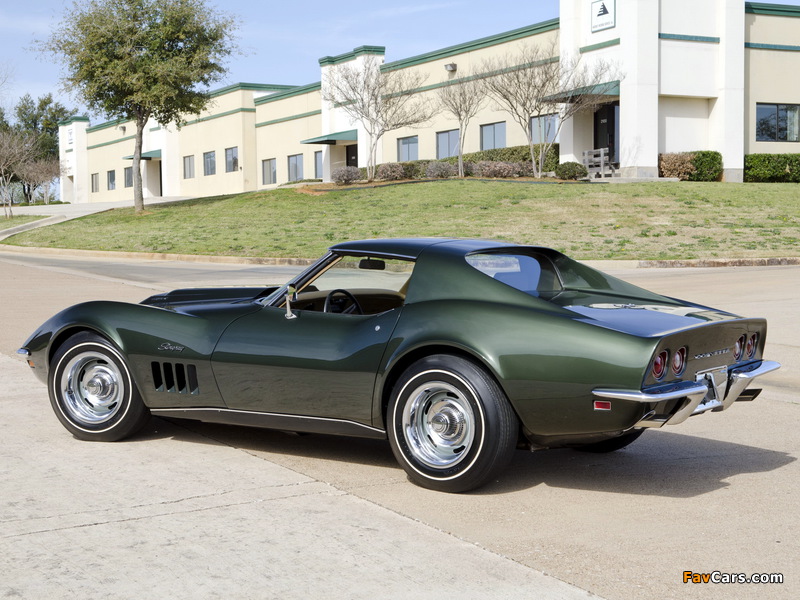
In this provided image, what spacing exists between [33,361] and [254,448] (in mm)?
1571

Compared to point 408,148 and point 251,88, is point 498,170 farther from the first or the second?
point 251,88

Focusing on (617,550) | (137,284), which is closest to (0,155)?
(137,284)

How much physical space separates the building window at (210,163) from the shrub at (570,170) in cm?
3255

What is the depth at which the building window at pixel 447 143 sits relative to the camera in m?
47.4

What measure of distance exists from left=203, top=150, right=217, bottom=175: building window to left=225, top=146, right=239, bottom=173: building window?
5.28 feet

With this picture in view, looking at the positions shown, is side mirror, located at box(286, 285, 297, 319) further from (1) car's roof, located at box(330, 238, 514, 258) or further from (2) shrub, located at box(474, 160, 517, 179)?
(2) shrub, located at box(474, 160, 517, 179)

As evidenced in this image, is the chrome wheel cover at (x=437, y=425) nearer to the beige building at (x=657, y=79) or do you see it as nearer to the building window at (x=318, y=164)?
the beige building at (x=657, y=79)

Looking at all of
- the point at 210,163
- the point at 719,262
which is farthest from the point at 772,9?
the point at 210,163

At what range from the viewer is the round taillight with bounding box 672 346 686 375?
472 cm

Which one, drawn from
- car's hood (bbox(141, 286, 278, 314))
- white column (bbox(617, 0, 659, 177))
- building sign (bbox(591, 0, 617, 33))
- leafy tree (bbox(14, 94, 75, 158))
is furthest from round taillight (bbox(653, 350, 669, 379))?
leafy tree (bbox(14, 94, 75, 158))

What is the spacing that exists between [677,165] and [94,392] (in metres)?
35.8

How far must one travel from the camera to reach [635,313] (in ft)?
16.4

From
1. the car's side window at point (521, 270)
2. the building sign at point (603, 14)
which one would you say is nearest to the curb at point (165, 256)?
the car's side window at point (521, 270)

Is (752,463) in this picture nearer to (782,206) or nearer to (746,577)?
(746,577)
